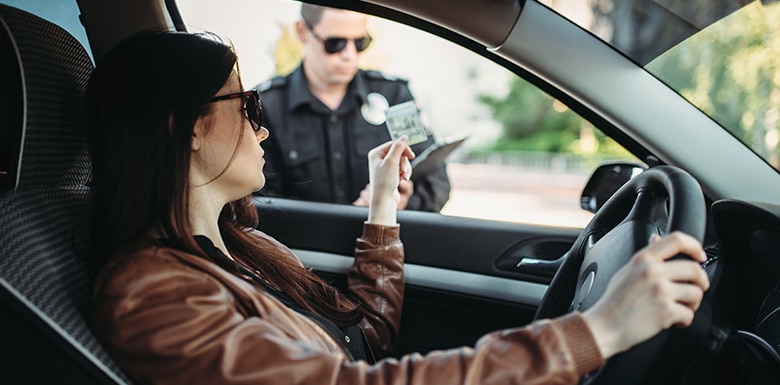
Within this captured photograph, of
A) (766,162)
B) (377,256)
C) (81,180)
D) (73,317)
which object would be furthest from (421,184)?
(73,317)

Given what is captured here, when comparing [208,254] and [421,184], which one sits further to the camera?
[421,184]

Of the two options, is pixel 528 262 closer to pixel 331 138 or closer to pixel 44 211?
pixel 44 211

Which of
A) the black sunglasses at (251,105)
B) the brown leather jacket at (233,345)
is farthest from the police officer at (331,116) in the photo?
the brown leather jacket at (233,345)

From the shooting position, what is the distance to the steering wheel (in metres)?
1.14

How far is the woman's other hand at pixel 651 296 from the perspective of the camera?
1.03m

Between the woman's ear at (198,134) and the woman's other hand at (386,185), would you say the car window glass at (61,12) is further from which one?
the woman's other hand at (386,185)

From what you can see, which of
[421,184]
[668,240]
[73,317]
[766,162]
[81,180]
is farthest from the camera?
[421,184]

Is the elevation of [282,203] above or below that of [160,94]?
below

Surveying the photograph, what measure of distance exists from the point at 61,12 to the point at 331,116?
172 cm

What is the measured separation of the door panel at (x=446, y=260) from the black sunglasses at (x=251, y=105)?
2.53 feet

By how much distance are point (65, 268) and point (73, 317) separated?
0.41 feet

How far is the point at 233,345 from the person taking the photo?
1.13 metres

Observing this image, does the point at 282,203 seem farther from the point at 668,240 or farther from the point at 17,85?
the point at 668,240

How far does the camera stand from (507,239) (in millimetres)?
2303
